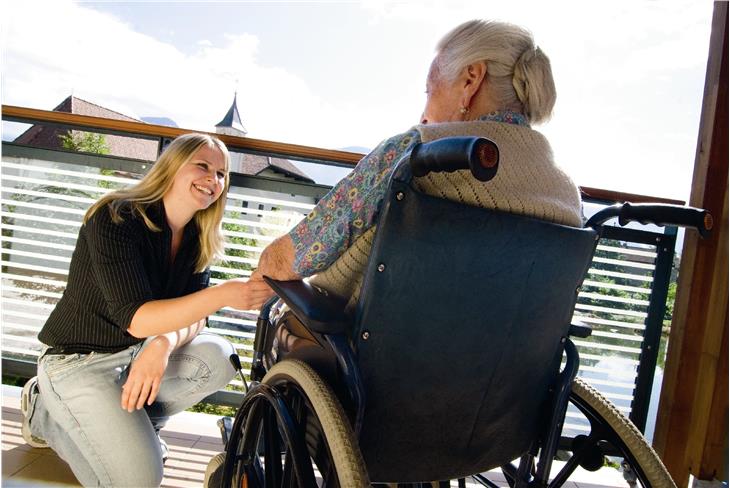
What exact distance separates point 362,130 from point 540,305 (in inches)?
2600

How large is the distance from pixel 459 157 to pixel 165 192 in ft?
3.88

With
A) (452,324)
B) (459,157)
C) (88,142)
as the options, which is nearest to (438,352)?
(452,324)

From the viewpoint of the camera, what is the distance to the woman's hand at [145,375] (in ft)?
4.86

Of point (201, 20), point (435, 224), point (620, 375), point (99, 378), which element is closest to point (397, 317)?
point (435, 224)

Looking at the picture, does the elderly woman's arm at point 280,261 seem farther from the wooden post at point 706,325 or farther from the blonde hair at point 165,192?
the wooden post at point 706,325

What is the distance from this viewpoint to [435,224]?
835 mm

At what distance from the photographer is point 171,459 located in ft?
6.43

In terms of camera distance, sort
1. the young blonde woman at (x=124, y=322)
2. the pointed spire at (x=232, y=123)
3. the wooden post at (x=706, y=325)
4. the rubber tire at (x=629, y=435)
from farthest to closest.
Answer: the pointed spire at (x=232, y=123) → the wooden post at (x=706, y=325) → the young blonde woman at (x=124, y=322) → the rubber tire at (x=629, y=435)

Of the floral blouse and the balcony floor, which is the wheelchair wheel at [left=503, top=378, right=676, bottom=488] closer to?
the floral blouse

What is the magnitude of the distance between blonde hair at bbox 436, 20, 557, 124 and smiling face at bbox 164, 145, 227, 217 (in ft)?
2.88

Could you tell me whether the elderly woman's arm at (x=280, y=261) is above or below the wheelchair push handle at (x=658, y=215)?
below

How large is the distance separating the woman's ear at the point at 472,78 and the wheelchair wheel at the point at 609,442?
1.96 ft

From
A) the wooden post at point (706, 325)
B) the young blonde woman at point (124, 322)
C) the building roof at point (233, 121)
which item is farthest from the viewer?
the building roof at point (233, 121)

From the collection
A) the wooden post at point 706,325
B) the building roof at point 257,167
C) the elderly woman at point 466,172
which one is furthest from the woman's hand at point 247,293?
the wooden post at point 706,325
